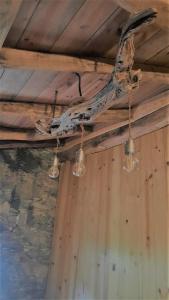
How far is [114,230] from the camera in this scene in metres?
2.54

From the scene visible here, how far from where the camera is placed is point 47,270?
312 centimetres

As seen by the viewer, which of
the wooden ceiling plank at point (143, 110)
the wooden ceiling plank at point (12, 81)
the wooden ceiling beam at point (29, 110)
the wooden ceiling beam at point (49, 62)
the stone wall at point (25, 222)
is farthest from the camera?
the stone wall at point (25, 222)

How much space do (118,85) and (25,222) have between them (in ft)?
6.83

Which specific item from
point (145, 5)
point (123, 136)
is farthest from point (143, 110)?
point (145, 5)

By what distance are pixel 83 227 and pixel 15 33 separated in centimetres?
191

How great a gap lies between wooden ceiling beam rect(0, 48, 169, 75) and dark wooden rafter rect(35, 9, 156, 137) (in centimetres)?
15

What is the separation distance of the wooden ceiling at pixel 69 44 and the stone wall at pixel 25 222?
3.86ft

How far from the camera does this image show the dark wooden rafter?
115 cm

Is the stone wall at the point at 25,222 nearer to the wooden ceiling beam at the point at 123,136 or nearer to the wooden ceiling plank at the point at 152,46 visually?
the wooden ceiling beam at the point at 123,136

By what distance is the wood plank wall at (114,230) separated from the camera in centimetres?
215

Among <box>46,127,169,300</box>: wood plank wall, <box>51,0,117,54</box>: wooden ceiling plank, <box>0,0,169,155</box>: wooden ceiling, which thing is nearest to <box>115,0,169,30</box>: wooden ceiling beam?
<box>0,0,169,155</box>: wooden ceiling

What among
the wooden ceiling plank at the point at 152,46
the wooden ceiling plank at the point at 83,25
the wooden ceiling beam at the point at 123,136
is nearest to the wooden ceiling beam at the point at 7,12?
the wooden ceiling plank at the point at 83,25

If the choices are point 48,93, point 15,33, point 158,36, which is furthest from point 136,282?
point 15,33

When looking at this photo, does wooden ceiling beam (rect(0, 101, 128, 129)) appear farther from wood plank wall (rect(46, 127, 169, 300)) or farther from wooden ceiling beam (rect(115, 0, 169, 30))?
wooden ceiling beam (rect(115, 0, 169, 30))
